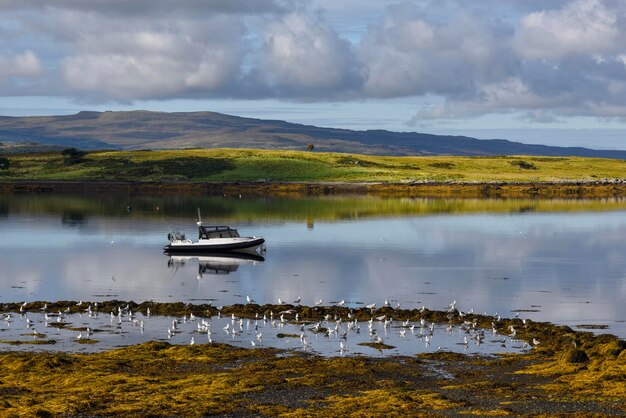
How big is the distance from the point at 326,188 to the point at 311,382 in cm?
13887

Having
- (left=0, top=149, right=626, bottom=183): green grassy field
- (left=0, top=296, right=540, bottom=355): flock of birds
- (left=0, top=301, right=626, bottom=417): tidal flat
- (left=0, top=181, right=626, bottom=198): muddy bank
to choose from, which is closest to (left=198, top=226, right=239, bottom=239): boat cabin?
(left=0, top=296, right=540, bottom=355): flock of birds

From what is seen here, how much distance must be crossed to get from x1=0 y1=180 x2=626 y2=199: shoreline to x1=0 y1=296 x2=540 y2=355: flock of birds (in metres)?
119

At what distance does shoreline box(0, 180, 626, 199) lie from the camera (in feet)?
539

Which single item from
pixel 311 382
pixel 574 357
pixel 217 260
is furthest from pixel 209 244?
pixel 574 357

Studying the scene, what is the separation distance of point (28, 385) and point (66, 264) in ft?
116

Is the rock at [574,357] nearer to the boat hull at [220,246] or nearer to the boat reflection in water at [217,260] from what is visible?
the boat reflection in water at [217,260]

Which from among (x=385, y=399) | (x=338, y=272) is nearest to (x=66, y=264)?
(x=338, y=272)

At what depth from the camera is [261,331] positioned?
39156mm

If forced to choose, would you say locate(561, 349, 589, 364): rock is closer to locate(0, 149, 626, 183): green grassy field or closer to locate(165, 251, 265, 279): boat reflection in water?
locate(165, 251, 265, 279): boat reflection in water

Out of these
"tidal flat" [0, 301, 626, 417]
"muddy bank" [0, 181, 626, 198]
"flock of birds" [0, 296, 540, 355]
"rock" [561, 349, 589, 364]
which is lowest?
"muddy bank" [0, 181, 626, 198]

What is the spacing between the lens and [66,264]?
2514 inches

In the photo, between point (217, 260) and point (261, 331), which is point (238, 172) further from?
point (261, 331)

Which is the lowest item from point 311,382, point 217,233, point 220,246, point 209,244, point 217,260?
point 217,260

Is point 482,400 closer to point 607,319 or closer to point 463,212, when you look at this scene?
point 607,319
